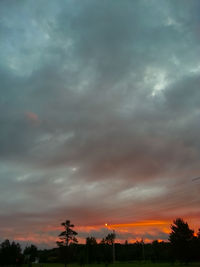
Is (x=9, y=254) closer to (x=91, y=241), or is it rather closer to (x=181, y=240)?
(x=181, y=240)

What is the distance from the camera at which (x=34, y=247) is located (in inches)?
5635

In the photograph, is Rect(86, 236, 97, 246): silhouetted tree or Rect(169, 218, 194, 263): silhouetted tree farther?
Rect(86, 236, 97, 246): silhouetted tree

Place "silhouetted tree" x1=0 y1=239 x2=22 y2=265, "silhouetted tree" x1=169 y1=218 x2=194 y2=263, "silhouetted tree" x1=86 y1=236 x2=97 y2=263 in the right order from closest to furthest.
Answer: "silhouetted tree" x1=169 y1=218 x2=194 y2=263, "silhouetted tree" x1=0 y1=239 x2=22 y2=265, "silhouetted tree" x1=86 y1=236 x2=97 y2=263

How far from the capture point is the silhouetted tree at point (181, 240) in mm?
64062

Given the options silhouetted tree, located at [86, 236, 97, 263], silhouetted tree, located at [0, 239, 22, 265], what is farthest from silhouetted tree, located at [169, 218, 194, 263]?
silhouetted tree, located at [86, 236, 97, 263]

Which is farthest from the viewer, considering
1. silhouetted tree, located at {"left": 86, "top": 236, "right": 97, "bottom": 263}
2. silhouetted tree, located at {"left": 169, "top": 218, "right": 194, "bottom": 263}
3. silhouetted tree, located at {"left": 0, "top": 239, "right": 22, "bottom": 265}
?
silhouetted tree, located at {"left": 86, "top": 236, "right": 97, "bottom": 263}

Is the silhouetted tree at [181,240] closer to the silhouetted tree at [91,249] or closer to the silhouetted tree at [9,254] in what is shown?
the silhouetted tree at [9,254]

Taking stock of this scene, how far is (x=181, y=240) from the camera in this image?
65.8 m

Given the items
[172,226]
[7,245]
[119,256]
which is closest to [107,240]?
[119,256]

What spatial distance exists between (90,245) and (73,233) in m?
58.5

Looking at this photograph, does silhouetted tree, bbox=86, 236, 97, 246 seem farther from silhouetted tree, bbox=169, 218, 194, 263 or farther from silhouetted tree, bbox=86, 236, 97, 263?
silhouetted tree, bbox=169, 218, 194, 263

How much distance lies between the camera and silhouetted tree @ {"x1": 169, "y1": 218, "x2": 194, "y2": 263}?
210 ft

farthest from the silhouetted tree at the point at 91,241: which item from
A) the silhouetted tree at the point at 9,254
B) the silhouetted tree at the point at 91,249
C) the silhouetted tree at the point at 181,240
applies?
the silhouetted tree at the point at 181,240

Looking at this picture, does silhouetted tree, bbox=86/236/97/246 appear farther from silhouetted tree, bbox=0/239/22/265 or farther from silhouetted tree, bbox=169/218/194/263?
silhouetted tree, bbox=169/218/194/263
